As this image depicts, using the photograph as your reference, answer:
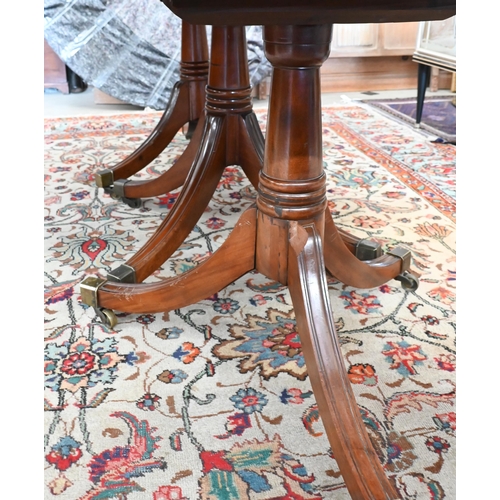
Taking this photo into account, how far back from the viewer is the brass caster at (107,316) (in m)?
0.88

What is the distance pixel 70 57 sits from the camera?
7.34 feet

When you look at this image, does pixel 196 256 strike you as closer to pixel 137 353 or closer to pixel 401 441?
pixel 137 353

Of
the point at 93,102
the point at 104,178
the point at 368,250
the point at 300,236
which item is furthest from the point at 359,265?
the point at 93,102

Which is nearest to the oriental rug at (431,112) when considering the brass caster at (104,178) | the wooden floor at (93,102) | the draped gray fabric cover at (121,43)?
the wooden floor at (93,102)

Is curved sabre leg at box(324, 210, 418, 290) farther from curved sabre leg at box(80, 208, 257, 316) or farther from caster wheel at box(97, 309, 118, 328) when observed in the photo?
caster wheel at box(97, 309, 118, 328)

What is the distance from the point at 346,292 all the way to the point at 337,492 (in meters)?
0.45

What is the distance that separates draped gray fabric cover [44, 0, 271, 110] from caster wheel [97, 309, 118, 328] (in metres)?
1.58

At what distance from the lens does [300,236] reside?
667 mm

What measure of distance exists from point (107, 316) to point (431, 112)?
1.93m

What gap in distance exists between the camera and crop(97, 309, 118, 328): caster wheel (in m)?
0.87

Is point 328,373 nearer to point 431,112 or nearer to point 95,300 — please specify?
point 95,300

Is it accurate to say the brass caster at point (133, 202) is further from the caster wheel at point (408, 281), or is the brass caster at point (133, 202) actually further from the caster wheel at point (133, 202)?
the caster wheel at point (408, 281)

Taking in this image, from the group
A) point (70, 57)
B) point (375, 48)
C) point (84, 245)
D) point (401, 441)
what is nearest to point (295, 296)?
point (401, 441)
